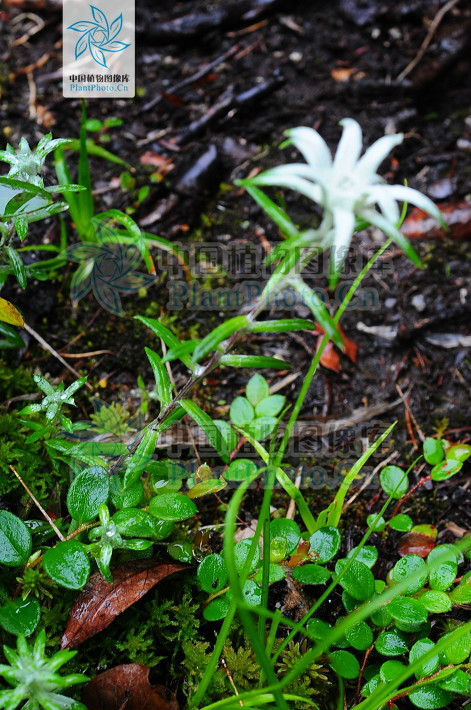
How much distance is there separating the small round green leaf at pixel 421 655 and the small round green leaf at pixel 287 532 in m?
0.49

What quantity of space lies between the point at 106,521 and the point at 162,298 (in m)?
1.42

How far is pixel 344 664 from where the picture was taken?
1823 millimetres

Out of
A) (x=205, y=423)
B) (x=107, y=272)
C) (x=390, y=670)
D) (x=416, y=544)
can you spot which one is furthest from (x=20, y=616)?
(x=107, y=272)

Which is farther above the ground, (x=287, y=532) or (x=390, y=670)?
(x=287, y=532)

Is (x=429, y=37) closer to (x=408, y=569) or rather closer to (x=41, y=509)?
(x=408, y=569)

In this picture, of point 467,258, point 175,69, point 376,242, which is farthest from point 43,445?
point 175,69

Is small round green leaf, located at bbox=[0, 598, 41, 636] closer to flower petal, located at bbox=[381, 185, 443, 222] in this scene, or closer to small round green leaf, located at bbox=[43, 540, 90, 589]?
small round green leaf, located at bbox=[43, 540, 90, 589]

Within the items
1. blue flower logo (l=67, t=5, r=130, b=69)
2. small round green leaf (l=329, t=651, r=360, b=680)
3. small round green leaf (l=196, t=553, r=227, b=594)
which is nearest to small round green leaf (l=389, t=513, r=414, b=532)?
small round green leaf (l=329, t=651, r=360, b=680)

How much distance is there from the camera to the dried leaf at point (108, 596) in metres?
1.79

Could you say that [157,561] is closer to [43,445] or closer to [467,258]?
[43,445]

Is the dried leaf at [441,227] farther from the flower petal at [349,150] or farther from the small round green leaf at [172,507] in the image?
the small round green leaf at [172,507]

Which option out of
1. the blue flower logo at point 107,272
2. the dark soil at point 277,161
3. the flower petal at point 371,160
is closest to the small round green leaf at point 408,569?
the dark soil at point 277,161

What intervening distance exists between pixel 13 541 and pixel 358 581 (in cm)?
116

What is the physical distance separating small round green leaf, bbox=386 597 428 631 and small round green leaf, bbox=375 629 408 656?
0.22ft
